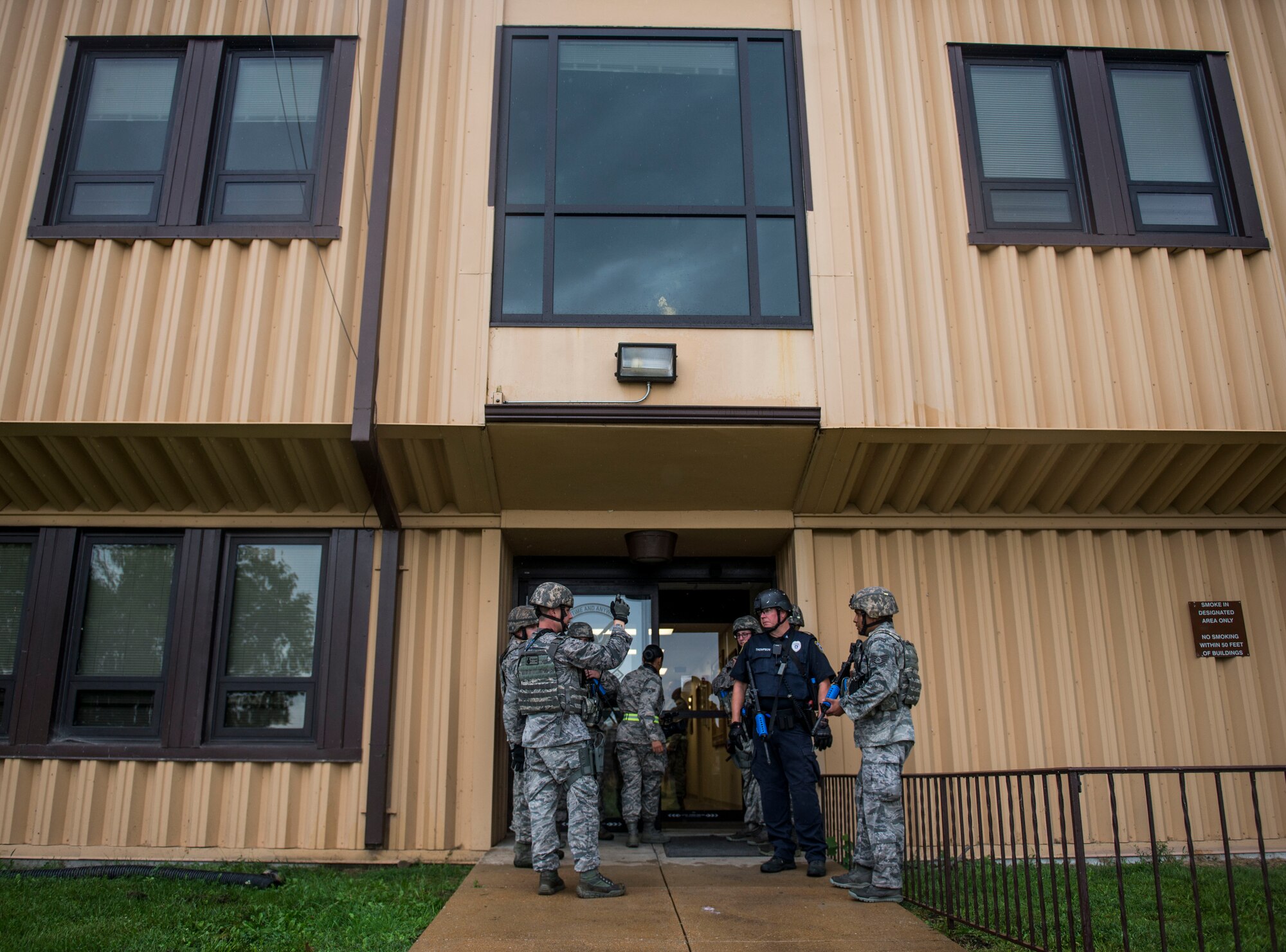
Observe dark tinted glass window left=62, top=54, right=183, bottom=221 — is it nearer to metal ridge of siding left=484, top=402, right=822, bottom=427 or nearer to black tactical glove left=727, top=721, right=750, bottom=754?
metal ridge of siding left=484, top=402, right=822, bottom=427

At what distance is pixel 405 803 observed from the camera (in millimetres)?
7043

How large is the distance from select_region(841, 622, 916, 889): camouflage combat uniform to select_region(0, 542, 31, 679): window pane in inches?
248

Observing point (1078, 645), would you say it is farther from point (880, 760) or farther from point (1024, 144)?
point (1024, 144)

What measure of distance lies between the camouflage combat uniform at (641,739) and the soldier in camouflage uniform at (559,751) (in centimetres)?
210

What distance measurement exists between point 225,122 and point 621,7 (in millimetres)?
3413

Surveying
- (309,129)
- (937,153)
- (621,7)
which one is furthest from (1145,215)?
(309,129)

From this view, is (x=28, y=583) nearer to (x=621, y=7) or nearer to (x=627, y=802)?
(x=627, y=802)

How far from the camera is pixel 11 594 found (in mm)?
7336

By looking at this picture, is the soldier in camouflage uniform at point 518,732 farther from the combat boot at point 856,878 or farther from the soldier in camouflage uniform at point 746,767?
the combat boot at point 856,878

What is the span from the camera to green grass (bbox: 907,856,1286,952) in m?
4.63

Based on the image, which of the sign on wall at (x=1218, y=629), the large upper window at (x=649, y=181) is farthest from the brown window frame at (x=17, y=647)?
the sign on wall at (x=1218, y=629)

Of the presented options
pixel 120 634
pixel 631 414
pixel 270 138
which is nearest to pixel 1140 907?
pixel 631 414

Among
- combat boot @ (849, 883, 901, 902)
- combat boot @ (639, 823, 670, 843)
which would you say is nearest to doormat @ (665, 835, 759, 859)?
combat boot @ (639, 823, 670, 843)

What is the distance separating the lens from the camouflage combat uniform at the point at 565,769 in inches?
214
